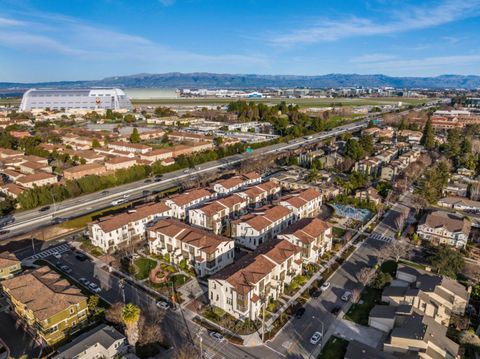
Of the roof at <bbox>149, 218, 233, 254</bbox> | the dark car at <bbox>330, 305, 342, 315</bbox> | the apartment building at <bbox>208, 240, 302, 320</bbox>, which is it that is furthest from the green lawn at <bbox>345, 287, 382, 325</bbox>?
the roof at <bbox>149, 218, 233, 254</bbox>

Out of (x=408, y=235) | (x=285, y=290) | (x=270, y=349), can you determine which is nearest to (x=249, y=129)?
(x=408, y=235)

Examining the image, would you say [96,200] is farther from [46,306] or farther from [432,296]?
[432,296]

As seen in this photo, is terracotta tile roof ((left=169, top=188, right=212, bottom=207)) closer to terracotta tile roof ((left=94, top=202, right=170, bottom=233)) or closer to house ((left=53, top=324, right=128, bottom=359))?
terracotta tile roof ((left=94, top=202, right=170, bottom=233))

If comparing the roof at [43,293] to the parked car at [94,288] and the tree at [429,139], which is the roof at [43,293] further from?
the tree at [429,139]

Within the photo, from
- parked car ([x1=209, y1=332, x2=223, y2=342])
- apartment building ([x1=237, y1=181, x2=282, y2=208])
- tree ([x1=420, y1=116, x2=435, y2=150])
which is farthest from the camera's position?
tree ([x1=420, y1=116, x2=435, y2=150])

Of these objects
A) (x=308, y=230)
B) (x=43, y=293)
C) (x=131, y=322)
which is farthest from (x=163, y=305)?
(x=308, y=230)

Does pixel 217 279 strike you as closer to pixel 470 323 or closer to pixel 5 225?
pixel 470 323
